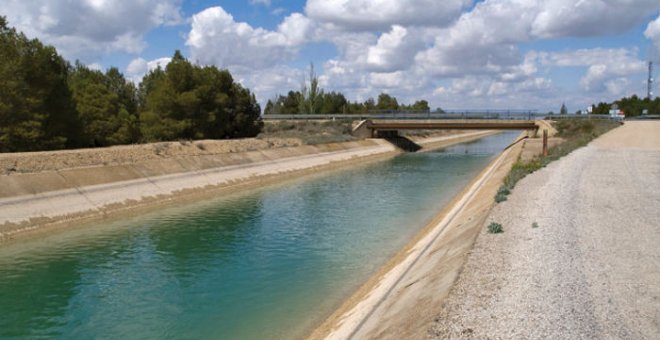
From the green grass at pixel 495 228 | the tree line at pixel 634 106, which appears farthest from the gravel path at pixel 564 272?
the tree line at pixel 634 106

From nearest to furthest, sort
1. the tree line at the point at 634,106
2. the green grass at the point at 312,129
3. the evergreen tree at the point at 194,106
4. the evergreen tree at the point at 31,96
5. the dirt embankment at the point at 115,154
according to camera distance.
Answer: the dirt embankment at the point at 115,154, the evergreen tree at the point at 31,96, the evergreen tree at the point at 194,106, the green grass at the point at 312,129, the tree line at the point at 634,106

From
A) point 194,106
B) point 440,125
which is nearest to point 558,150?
point 194,106

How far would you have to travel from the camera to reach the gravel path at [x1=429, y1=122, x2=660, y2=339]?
27.1 feet

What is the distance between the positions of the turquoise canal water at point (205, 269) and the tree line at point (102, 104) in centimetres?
1303

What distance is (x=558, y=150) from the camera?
142 ft

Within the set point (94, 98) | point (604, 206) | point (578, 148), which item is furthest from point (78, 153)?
point (578, 148)

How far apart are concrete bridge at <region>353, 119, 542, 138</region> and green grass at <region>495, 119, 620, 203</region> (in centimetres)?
616

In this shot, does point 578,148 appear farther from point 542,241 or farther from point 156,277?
point 156,277

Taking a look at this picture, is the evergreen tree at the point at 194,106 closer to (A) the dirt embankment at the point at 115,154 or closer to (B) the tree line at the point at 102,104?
(B) the tree line at the point at 102,104

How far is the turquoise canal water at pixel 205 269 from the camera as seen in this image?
13555 mm

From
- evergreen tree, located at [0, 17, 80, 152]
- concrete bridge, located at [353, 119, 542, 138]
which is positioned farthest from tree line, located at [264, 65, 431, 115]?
evergreen tree, located at [0, 17, 80, 152]

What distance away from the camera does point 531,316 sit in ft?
28.1

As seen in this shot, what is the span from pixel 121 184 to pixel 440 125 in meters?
58.5

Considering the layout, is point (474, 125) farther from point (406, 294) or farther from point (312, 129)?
point (406, 294)
